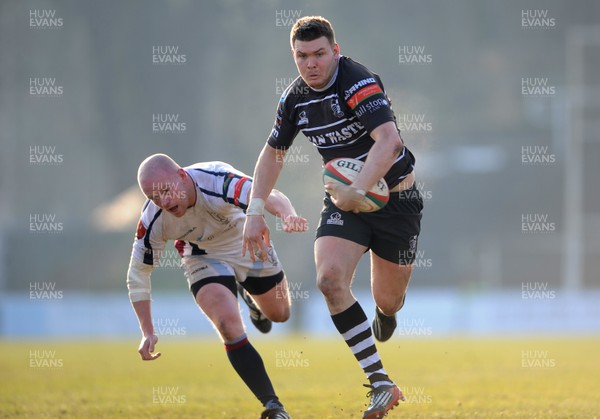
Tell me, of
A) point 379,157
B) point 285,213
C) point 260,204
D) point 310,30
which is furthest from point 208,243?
point 310,30

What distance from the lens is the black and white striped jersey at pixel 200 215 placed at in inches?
285

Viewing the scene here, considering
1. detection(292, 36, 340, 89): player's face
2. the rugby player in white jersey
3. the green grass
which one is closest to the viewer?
detection(292, 36, 340, 89): player's face

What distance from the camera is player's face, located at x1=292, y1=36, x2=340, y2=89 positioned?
6492mm

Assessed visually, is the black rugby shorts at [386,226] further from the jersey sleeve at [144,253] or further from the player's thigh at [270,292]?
the jersey sleeve at [144,253]

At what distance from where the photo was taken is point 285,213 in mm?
6695

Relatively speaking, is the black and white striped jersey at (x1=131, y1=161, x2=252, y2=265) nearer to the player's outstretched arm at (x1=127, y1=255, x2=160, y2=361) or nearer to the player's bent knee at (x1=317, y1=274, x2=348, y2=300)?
the player's outstretched arm at (x1=127, y1=255, x2=160, y2=361)

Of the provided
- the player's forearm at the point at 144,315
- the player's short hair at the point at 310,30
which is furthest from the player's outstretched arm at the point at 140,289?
the player's short hair at the point at 310,30

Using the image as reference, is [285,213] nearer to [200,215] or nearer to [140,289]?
[200,215]

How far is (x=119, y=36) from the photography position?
4759cm

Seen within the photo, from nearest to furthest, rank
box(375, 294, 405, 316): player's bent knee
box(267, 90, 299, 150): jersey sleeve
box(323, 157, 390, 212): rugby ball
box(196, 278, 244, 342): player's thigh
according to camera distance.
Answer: box(323, 157, 390, 212): rugby ball
box(267, 90, 299, 150): jersey sleeve
box(196, 278, 244, 342): player's thigh
box(375, 294, 405, 316): player's bent knee

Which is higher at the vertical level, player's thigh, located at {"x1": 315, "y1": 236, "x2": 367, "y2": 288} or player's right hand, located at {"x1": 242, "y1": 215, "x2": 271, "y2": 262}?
player's right hand, located at {"x1": 242, "y1": 215, "x2": 271, "y2": 262}

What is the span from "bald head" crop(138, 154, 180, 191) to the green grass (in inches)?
84.4

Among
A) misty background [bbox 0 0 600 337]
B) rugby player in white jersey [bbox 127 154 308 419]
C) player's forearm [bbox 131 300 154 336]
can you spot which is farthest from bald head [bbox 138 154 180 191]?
misty background [bbox 0 0 600 337]

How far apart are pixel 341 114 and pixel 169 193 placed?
1.34 meters
